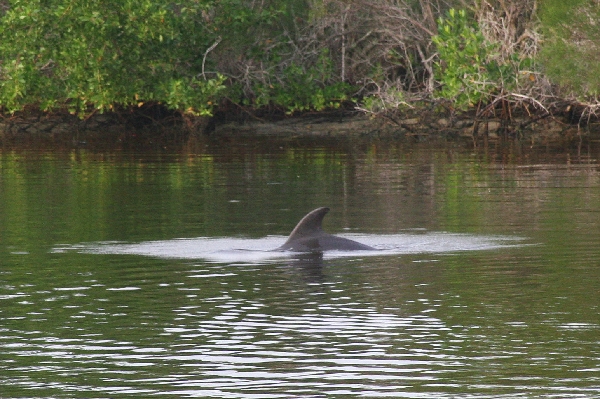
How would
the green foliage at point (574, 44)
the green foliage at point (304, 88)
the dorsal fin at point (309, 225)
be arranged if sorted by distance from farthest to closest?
the green foliage at point (304, 88)
the green foliage at point (574, 44)
the dorsal fin at point (309, 225)

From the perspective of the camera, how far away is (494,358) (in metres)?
9.91

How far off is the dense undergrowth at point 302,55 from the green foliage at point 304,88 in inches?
2.4

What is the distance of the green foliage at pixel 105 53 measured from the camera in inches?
1455

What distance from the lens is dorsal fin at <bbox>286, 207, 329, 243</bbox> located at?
52.7 feet

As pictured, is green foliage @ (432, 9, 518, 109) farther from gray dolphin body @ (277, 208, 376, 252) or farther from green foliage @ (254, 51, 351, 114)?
gray dolphin body @ (277, 208, 376, 252)

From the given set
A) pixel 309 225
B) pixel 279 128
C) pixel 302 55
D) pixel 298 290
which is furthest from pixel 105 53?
pixel 298 290

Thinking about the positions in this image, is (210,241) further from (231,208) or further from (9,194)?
(9,194)

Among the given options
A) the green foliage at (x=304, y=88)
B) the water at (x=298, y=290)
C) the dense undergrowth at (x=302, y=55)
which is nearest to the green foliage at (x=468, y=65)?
the dense undergrowth at (x=302, y=55)

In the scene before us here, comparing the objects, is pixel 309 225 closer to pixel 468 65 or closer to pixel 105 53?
pixel 468 65

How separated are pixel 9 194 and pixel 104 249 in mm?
7625

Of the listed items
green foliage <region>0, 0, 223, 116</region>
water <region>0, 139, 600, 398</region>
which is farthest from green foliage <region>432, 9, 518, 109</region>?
water <region>0, 139, 600, 398</region>

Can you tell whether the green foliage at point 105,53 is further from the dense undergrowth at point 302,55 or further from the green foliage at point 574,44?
the green foliage at point 574,44

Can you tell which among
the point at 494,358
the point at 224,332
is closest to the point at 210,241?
the point at 224,332

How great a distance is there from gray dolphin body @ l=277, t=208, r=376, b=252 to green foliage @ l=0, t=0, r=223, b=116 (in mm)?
21475
